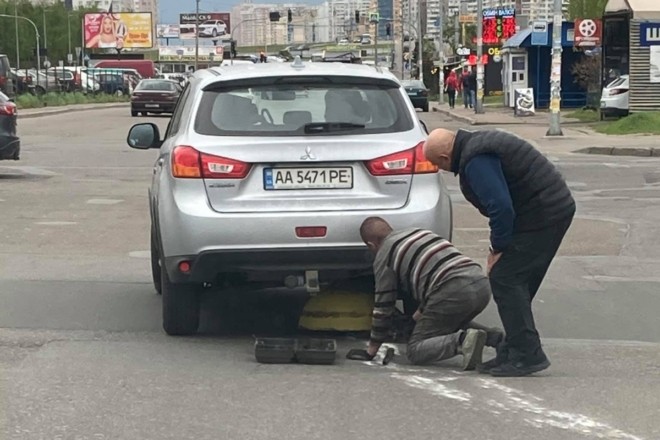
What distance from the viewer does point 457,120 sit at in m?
41.7

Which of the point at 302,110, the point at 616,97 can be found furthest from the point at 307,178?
the point at 616,97

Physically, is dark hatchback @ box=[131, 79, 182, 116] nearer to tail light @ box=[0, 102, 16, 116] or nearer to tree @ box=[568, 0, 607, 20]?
tree @ box=[568, 0, 607, 20]

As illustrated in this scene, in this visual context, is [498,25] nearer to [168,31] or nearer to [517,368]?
[517,368]

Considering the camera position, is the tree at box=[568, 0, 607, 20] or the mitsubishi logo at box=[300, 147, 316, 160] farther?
the tree at box=[568, 0, 607, 20]

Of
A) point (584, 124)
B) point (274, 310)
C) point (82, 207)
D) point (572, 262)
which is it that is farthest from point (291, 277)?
point (584, 124)

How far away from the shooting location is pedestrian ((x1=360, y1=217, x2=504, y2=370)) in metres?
7.01

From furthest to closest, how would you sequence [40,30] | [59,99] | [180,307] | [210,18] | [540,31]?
1. [210,18]
2. [40,30]
3. [59,99]
4. [540,31]
5. [180,307]

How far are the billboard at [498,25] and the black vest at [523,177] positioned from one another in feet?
163

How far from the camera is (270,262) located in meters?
7.21

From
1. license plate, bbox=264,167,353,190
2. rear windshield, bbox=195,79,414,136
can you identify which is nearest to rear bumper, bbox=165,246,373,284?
license plate, bbox=264,167,353,190

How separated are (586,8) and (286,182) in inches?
1857

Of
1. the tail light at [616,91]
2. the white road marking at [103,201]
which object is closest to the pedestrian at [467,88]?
the tail light at [616,91]

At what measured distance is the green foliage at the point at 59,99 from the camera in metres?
50.8

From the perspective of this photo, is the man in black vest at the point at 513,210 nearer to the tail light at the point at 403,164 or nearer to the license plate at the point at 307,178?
the tail light at the point at 403,164
